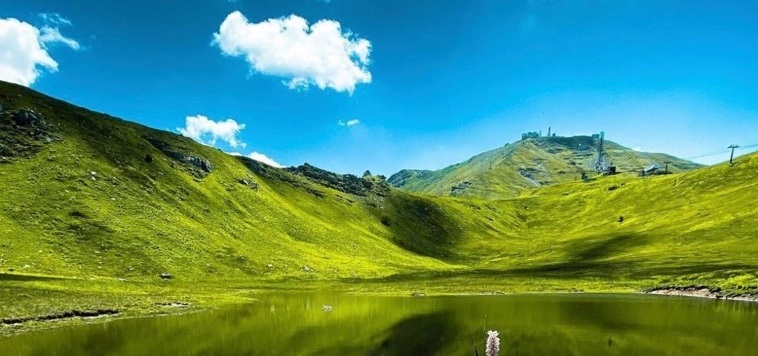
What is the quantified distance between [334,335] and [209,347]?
11195 mm

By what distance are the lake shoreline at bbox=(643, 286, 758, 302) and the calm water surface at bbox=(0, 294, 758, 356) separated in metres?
16.3

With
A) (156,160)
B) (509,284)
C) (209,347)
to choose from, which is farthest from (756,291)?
(156,160)

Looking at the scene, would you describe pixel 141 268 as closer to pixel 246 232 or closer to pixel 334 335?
pixel 246 232

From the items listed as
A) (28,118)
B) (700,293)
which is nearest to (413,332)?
(700,293)

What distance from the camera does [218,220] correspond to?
148 meters

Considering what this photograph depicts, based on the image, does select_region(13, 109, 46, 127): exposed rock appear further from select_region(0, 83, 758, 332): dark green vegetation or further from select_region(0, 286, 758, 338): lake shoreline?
select_region(0, 286, 758, 338): lake shoreline

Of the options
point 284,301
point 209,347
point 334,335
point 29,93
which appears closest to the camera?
point 209,347

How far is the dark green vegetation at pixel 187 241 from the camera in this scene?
8762cm

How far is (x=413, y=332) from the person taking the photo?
154 ft

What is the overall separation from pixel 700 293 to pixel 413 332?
230 ft

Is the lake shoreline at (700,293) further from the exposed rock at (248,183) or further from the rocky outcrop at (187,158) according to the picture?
the rocky outcrop at (187,158)

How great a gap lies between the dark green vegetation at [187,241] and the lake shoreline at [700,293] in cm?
193

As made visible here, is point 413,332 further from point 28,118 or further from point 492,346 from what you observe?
point 28,118

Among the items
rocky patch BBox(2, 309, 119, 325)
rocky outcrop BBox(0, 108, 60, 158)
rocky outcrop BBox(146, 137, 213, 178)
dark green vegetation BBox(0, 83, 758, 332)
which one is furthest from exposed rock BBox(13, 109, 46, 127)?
rocky patch BBox(2, 309, 119, 325)
